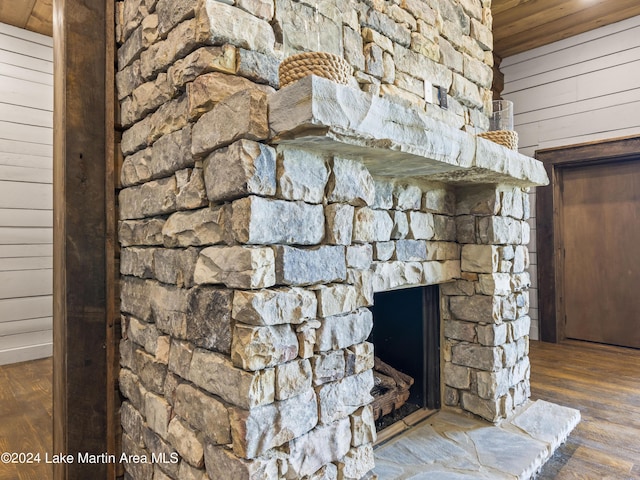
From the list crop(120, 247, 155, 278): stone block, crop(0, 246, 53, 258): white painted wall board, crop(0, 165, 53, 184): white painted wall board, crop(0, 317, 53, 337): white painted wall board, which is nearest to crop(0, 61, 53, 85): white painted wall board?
crop(0, 165, 53, 184): white painted wall board

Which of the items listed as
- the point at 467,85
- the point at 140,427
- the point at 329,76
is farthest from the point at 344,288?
the point at 467,85

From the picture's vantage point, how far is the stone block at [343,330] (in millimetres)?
1195

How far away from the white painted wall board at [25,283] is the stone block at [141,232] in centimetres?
249

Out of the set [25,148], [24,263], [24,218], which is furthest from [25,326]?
[25,148]

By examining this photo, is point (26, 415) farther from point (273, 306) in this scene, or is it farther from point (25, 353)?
point (273, 306)

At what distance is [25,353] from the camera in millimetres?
3512

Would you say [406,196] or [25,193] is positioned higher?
[25,193]

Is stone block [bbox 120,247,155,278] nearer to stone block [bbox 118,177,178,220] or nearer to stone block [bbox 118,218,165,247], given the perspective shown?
stone block [bbox 118,218,165,247]

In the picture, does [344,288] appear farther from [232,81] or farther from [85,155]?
[85,155]

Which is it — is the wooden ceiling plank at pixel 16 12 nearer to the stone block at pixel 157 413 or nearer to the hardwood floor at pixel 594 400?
the stone block at pixel 157 413

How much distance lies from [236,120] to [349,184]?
1.33ft

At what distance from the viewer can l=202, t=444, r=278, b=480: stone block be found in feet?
3.43

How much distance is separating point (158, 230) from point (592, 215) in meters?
4.02

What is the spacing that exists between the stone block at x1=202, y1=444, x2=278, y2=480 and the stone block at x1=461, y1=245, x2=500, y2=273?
145 cm
